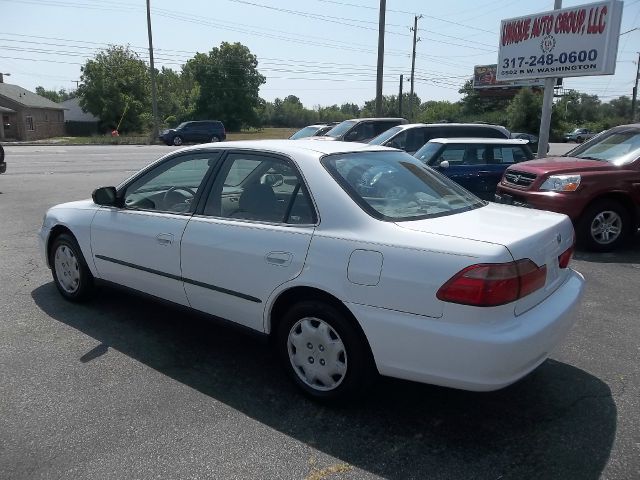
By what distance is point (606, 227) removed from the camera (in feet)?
22.6

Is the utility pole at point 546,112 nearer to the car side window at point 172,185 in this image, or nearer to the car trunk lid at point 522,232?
the car trunk lid at point 522,232

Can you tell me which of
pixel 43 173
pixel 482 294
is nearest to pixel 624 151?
pixel 482 294

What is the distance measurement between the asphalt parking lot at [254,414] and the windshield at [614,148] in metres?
3.42

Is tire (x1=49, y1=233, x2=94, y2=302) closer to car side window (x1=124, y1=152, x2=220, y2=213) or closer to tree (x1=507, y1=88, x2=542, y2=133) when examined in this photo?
car side window (x1=124, y1=152, x2=220, y2=213)

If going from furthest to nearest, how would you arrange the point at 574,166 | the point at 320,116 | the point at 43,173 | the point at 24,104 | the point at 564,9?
the point at 320,116 → the point at 24,104 → the point at 43,173 → the point at 564,9 → the point at 574,166

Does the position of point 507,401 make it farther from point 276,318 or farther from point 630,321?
point 630,321

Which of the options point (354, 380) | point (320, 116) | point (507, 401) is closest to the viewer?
point (354, 380)

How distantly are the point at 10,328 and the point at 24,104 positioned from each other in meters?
53.5

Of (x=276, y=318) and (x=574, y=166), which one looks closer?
(x=276, y=318)

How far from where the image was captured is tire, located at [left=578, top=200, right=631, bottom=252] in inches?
269

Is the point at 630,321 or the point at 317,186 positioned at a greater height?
the point at 317,186

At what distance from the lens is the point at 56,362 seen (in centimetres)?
363

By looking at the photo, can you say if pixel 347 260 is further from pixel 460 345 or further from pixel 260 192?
pixel 260 192

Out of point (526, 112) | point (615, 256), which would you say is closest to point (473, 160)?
point (615, 256)
